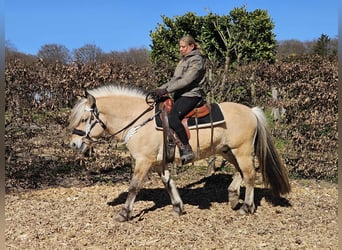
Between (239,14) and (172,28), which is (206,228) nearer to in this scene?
(239,14)

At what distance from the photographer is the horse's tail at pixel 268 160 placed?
5.66 meters

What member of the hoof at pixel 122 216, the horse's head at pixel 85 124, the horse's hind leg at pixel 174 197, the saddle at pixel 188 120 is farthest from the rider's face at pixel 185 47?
the hoof at pixel 122 216

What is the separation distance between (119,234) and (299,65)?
4.86 meters

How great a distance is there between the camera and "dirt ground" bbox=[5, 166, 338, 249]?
177 inches

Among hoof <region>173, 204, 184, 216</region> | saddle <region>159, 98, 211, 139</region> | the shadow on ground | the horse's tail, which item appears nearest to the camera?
saddle <region>159, 98, 211, 139</region>

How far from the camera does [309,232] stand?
15.9 feet

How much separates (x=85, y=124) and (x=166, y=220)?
5.36 feet

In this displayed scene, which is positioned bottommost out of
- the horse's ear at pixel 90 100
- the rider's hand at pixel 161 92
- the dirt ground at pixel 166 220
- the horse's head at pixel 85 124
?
the dirt ground at pixel 166 220

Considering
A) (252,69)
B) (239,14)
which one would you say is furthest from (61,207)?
(239,14)

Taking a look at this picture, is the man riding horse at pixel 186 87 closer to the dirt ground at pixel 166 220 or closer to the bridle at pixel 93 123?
the bridle at pixel 93 123

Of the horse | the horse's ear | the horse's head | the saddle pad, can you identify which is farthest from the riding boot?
the horse's ear

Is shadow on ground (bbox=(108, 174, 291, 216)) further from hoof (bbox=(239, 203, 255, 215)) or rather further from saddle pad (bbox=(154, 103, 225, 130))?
saddle pad (bbox=(154, 103, 225, 130))

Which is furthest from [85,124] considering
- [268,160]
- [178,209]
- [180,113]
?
[268,160]

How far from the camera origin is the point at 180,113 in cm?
502
